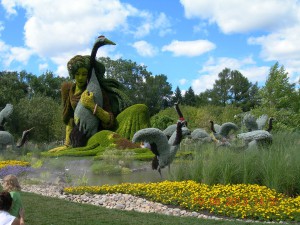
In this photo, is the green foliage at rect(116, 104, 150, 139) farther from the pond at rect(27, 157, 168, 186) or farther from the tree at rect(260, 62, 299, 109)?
the tree at rect(260, 62, 299, 109)

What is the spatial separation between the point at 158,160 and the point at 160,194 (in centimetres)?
351

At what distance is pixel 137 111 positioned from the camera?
2295cm

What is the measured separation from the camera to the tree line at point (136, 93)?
24.9 meters

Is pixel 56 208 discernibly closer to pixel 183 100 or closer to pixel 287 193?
pixel 287 193

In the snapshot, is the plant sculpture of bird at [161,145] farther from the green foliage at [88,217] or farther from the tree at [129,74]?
the tree at [129,74]

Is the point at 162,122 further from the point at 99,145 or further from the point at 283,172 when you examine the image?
the point at 283,172

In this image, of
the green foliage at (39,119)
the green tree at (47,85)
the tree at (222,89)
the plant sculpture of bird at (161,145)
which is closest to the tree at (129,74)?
the green tree at (47,85)

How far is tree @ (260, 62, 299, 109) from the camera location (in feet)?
79.9

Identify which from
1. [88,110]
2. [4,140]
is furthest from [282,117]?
[4,140]

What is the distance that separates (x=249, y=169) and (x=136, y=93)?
53.9m

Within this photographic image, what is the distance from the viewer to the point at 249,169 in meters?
9.97

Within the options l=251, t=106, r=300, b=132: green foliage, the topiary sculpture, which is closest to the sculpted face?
the topiary sculpture

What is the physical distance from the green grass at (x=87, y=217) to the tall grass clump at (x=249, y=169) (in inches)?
110

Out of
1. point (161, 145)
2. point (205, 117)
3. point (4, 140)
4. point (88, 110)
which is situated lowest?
point (161, 145)
